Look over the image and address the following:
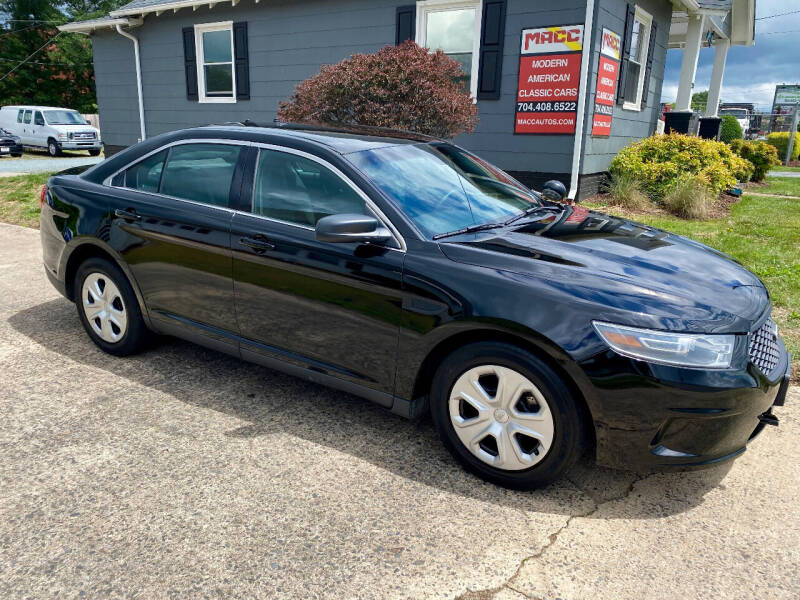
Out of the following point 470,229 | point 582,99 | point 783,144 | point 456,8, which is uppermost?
point 456,8

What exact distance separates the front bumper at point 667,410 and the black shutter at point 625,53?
9.76m

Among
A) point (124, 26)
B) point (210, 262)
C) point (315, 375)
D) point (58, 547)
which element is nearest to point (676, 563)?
point (315, 375)

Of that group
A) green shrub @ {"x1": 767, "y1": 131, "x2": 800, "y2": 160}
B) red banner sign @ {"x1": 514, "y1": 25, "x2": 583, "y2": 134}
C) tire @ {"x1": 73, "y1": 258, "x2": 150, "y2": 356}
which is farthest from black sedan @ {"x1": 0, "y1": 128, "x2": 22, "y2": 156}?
green shrub @ {"x1": 767, "y1": 131, "x2": 800, "y2": 160}

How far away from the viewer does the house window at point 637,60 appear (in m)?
11.7

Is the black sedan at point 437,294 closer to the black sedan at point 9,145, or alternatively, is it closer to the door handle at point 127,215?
the door handle at point 127,215

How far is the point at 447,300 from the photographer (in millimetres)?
2852

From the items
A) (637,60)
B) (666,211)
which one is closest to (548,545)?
(666,211)

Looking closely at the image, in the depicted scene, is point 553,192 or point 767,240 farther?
point 767,240

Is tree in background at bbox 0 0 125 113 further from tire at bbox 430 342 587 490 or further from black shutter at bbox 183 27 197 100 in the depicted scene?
tire at bbox 430 342 587 490

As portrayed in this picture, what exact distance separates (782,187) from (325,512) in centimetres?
1666

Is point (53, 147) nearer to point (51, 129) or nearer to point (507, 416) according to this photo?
point (51, 129)

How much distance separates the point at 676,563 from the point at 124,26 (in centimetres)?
1625

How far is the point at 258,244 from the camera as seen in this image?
341 centimetres

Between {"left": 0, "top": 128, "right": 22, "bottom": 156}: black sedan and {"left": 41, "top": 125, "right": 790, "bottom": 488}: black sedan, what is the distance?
2117 cm
